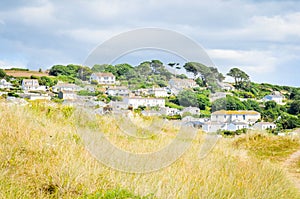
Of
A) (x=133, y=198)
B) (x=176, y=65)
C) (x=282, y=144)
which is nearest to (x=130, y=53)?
(x=176, y=65)

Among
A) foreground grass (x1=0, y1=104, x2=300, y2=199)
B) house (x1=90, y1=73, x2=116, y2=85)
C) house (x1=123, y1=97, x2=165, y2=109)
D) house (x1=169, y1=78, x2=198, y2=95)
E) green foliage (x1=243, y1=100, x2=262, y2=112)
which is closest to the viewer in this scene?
foreground grass (x1=0, y1=104, x2=300, y2=199)

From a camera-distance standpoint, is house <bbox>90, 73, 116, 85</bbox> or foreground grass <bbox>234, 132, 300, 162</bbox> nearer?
house <bbox>90, 73, 116, 85</bbox>

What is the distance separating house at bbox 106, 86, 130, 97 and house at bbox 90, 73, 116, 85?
1.07ft

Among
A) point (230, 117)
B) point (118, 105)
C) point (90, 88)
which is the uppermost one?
point (90, 88)

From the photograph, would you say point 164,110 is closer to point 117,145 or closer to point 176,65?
point 176,65

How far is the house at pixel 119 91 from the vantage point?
10.1m

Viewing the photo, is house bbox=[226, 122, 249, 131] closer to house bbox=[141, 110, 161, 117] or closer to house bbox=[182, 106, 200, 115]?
house bbox=[141, 110, 161, 117]

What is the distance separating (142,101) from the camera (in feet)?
36.6

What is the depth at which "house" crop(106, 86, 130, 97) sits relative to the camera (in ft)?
33.0

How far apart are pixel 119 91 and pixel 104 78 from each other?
1.02 meters

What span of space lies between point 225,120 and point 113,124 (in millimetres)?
5078

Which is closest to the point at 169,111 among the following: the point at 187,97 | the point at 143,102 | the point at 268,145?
the point at 143,102

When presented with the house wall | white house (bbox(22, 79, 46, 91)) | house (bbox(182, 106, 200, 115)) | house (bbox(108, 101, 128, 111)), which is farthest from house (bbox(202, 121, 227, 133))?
white house (bbox(22, 79, 46, 91))

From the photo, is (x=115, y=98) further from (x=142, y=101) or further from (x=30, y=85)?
(x=30, y=85)
